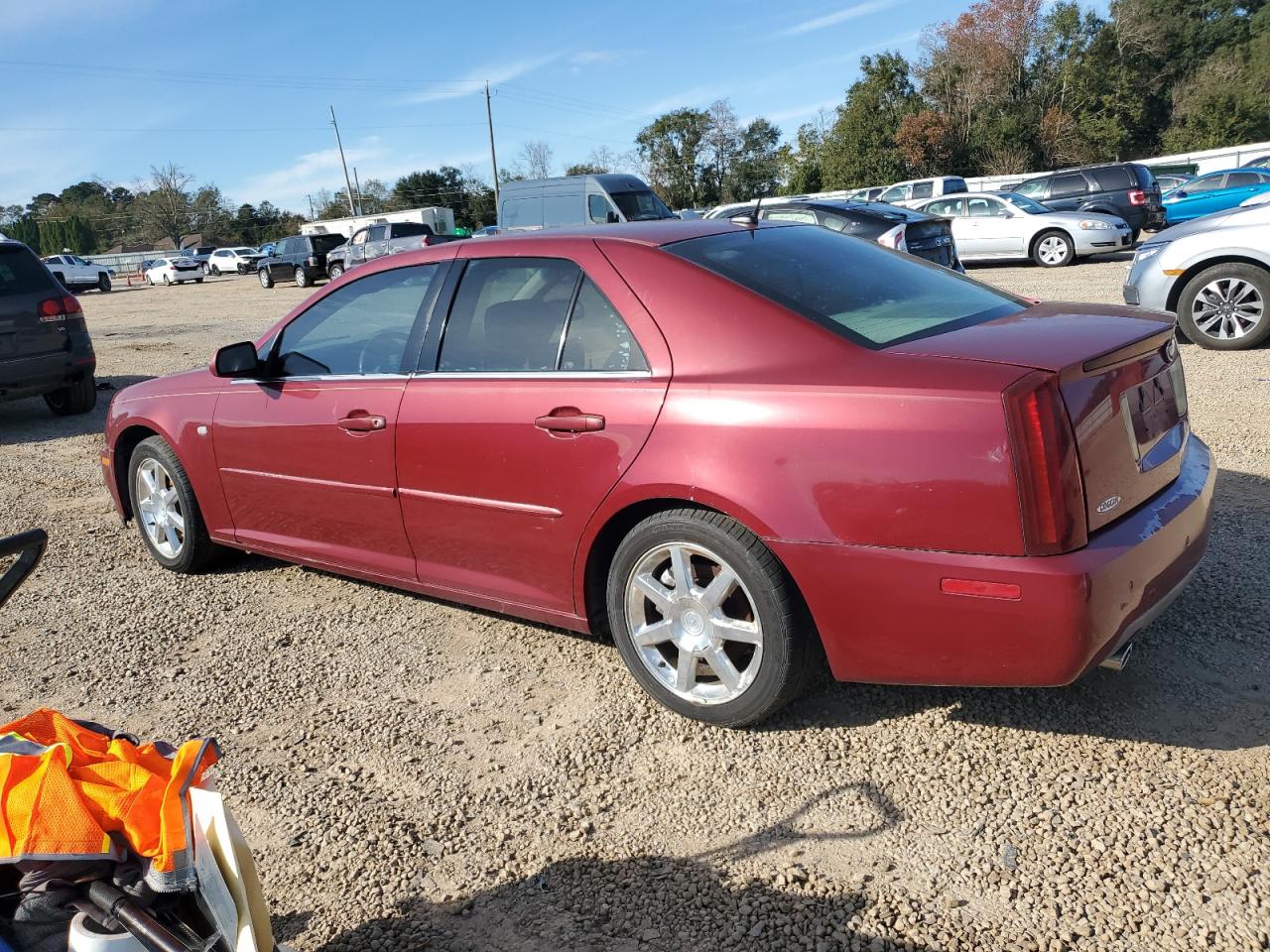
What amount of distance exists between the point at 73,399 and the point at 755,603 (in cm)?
954

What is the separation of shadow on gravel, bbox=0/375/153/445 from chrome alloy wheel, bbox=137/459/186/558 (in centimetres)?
477

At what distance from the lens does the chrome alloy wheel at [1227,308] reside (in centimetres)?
835

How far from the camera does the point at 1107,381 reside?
8.87ft

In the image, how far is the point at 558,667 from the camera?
12.4 feet

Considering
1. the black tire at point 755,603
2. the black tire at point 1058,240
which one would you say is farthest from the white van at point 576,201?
the black tire at point 755,603

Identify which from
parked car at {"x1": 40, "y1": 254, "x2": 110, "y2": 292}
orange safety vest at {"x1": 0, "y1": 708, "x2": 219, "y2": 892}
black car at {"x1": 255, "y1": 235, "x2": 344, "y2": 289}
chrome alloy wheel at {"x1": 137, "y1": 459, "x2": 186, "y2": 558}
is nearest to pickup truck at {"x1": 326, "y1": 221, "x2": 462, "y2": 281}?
black car at {"x1": 255, "y1": 235, "x2": 344, "y2": 289}

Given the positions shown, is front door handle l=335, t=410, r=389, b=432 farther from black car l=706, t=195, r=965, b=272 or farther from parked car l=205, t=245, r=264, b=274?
parked car l=205, t=245, r=264, b=274

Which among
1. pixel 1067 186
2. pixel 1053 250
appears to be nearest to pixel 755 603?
pixel 1053 250

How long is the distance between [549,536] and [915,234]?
33.8 ft

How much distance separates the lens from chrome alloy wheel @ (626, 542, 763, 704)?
3033 millimetres

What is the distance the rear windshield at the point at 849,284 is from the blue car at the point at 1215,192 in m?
20.4

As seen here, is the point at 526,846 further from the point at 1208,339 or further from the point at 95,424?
the point at 95,424

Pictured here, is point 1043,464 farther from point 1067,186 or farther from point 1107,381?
point 1067,186

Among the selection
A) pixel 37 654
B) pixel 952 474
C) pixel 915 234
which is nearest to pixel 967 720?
pixel 952 474
